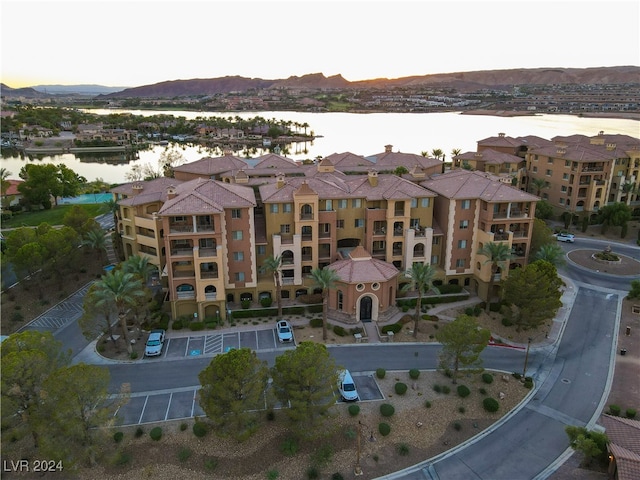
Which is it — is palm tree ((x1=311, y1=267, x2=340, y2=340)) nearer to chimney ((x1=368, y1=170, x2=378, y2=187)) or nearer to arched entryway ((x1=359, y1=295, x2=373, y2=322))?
arched entryway ((x1=359, y1=295, x2=373, y2=322))

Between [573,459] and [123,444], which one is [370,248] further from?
[123,444]

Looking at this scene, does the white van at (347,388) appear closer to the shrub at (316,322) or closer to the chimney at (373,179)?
the shrub at (316,322)

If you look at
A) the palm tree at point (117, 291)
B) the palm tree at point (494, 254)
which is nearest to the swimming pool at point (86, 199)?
the palm tree at point (117, 291)

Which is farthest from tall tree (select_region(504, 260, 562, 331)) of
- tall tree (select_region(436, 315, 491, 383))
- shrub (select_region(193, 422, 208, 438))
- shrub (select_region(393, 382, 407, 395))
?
shrub (select_region(193, 422, 208, 438))

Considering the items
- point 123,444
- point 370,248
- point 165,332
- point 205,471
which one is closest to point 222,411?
point 205,471

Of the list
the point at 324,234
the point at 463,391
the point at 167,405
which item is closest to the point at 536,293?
the point at 463,391

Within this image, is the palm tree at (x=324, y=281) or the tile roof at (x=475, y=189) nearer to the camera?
the palm tree at (x=324, y=281)

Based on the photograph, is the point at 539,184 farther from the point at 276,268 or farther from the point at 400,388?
the point at 400,388
